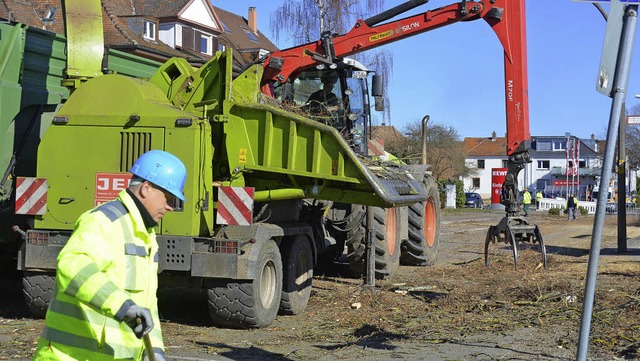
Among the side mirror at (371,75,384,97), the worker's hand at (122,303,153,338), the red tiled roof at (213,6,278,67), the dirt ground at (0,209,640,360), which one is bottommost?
the dirt ground at (0,209,640,360)

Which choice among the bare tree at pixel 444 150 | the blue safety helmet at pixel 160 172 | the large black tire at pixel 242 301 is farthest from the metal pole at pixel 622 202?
the bare tree at pixel 444 150

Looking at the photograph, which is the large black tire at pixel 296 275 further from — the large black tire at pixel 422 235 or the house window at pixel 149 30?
the house window at pixel 149 30

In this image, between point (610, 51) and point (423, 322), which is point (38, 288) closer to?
point (423, 322)

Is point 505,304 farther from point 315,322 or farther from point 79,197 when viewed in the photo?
point 79,197

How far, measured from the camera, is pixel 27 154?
10.3m

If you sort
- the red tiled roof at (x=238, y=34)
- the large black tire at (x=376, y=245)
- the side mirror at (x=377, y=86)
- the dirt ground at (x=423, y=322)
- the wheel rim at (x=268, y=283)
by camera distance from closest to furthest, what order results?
the dirt ground at (x=423, y=322), the wheel rim at (x=268, y=283), the large black tire at (x=376, y=245), the side mirror at (x=377, y=86), the red tiled roof at (x=238, y=34)

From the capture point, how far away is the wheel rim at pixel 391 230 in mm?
13479

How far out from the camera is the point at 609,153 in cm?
545

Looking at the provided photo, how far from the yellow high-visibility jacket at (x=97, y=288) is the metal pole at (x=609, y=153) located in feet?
9.73

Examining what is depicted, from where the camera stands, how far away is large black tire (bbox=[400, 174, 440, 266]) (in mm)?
15125

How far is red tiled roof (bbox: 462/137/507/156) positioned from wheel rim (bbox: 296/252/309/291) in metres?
95.2

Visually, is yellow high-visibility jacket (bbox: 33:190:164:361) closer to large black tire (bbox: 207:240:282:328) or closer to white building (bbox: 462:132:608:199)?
large black tire (bbox: 207:240:282:328)

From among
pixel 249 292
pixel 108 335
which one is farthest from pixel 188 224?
pixel 108 335

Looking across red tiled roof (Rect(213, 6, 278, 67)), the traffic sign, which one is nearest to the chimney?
red tiled roof (Rect(213, 6, 278, 67))
